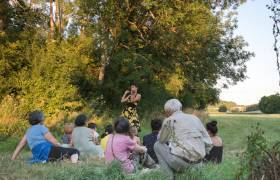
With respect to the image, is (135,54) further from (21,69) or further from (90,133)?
(90,133)

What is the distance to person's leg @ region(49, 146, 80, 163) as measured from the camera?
9328 mm

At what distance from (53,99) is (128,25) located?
5.65 meters

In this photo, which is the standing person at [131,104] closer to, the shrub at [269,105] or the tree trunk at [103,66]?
the tree trunk at [103,66]

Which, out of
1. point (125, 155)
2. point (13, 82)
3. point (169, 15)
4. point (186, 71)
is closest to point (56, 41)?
point (13, 82)

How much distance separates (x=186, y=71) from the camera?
78.4 feet

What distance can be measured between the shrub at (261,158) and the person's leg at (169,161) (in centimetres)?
195

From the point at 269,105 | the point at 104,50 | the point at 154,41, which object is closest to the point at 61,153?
the point at 104,50

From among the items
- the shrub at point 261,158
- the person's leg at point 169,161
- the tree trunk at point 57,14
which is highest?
the tree trunk at point 57,14

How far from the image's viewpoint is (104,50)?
69.6ft

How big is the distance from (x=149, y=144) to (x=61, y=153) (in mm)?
1727

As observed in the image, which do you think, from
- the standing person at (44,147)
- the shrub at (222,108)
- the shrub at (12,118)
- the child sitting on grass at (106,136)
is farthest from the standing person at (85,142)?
the shrub at (222,108)

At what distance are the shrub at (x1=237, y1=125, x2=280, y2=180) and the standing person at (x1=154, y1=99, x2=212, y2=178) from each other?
6.27ft

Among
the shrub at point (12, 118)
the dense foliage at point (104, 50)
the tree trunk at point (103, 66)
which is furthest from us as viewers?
the tree trunk at point (103, 66)

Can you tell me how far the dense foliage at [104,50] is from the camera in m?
18.6
